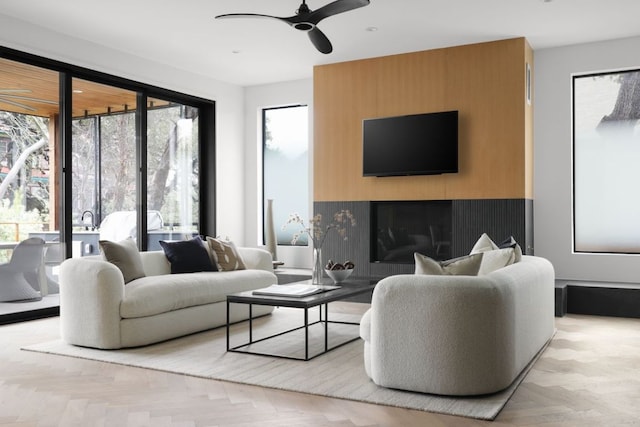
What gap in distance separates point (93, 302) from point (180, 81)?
397cm

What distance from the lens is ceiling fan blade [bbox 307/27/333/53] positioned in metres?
4.60

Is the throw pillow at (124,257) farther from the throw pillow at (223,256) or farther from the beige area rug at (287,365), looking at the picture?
the throw pillow at (223,256)

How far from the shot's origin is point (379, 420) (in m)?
2.77

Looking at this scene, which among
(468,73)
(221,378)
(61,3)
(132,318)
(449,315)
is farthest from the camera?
(468,73)

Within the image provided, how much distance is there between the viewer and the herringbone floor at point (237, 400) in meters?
2.78

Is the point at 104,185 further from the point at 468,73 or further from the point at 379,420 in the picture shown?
the point at 379,420

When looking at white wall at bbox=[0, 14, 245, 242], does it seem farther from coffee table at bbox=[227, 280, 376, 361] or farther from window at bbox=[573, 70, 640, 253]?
window at bbox=[573, 70, 640, 253]

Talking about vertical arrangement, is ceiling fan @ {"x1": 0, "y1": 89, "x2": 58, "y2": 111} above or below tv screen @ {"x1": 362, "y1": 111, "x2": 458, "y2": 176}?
above

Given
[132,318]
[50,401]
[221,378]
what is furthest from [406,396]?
[132,318]

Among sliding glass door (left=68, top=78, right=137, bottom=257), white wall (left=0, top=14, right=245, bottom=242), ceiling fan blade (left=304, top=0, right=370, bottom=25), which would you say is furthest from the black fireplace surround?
ceiling fan blade (left=304, top=0, right=370, bottom=25)

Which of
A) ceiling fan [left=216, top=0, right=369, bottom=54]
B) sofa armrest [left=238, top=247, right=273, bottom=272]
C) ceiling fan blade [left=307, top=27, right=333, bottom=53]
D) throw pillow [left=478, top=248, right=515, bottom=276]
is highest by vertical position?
ceiling fan [left=216, top=0, right=369, bottom=54]

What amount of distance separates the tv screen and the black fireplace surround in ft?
1.32

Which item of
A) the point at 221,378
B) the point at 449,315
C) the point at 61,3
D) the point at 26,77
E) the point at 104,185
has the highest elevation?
the point at 61,3

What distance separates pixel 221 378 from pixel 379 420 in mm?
1103
